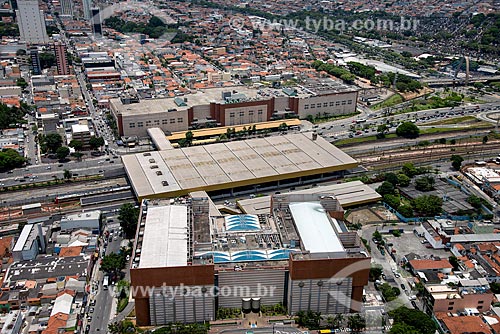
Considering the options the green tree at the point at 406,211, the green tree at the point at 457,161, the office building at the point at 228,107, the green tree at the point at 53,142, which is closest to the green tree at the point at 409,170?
the green tree at the point at 457,161

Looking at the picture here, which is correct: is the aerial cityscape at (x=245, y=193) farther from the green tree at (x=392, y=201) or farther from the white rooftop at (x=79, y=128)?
the white rooftop at (x=79, y=128)

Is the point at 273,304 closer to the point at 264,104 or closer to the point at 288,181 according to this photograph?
the point at 288,181

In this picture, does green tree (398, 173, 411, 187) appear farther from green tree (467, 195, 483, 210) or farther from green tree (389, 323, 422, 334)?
green tree (389, 323, 422, 334)

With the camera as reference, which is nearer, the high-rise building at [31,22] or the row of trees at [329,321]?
the row of trees at [329,321]

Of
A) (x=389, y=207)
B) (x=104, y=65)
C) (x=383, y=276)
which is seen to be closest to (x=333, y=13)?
(x=104, y=65)

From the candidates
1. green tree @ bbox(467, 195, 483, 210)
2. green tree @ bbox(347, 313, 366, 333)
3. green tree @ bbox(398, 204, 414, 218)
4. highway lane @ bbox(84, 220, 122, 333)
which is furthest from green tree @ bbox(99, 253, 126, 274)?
green tree @ bbox(467, 195, 483, 210)

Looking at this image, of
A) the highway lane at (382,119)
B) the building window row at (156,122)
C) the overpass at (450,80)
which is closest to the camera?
the building window row at (156,122)

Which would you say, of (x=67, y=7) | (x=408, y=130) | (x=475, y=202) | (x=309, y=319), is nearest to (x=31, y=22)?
(x=67, y=7)
